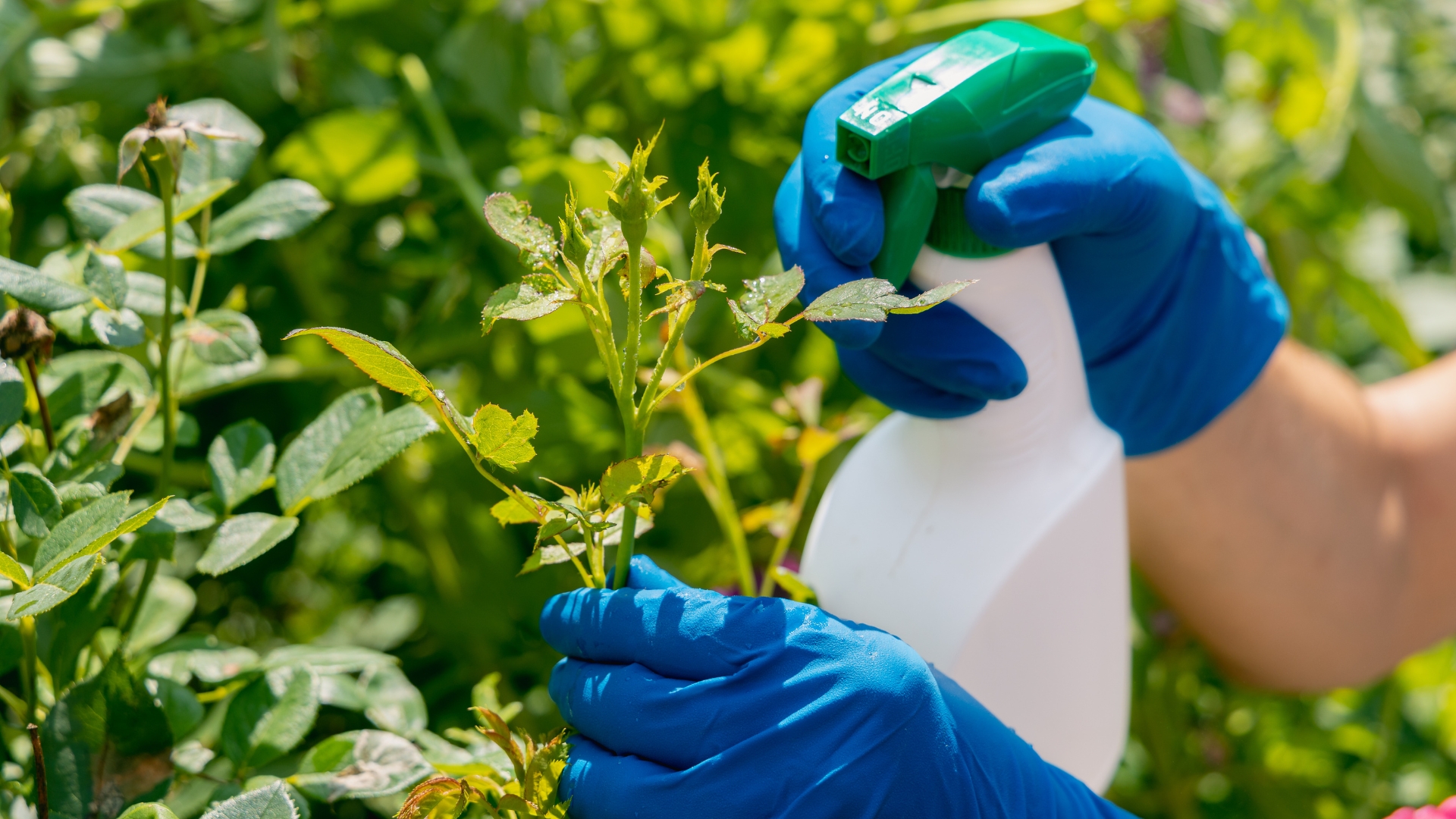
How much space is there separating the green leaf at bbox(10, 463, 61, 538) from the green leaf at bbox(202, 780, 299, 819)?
11cm

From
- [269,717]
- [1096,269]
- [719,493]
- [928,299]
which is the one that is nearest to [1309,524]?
[1096,269]

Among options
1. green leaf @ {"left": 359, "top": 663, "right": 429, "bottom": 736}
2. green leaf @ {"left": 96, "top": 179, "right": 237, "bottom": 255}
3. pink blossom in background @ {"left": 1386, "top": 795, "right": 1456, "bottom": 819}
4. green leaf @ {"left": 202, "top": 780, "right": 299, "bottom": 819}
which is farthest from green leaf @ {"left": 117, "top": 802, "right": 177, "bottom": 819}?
pink blossom in background @ {"left": 1386, "top": 795, "right": 1456, "bottom": 819}

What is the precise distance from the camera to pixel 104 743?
381 millimetres

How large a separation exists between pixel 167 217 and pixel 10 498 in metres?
0.11

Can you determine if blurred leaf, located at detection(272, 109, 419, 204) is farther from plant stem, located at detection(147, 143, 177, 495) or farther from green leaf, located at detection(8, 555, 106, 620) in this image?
green leaf, located at detection(8, 555, 106, 620)

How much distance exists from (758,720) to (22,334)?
0.96 feet

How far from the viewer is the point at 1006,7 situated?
71 centimetres

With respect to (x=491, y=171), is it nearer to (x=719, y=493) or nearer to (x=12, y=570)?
(x=719, y=493)

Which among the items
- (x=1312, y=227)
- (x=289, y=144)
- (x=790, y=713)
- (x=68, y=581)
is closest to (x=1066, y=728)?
(x=790, y=713)

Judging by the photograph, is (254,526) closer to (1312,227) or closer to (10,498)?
(10,498)

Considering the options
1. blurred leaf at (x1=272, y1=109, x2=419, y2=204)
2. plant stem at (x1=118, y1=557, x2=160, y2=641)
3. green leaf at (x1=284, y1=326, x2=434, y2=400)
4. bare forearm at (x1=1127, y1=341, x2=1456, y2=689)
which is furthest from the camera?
bare forearm at (x1=1127, y1=341, x2=1456, y2=689)

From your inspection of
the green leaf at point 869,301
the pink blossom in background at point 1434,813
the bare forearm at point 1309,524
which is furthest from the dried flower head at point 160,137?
the bare forearm at point 1309,524

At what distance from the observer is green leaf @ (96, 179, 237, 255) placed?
424mm

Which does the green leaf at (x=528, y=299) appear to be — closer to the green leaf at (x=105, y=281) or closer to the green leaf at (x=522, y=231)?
the green leaf at (x=522, y=231)
